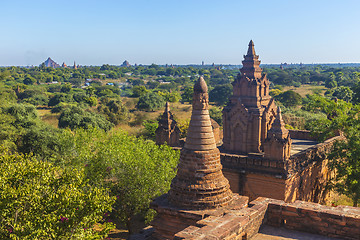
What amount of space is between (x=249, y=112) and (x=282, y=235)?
Answer: 14.1 m

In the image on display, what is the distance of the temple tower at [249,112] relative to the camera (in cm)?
2266

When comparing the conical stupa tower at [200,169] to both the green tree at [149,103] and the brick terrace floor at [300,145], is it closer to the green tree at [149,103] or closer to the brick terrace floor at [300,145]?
the brick terrace floor at [300,145]

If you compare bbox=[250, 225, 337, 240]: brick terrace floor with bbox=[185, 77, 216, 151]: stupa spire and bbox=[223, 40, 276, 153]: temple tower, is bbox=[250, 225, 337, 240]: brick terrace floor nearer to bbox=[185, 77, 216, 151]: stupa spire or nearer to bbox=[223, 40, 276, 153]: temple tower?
bbox=[185, 77, 216, 151]: stupa spire

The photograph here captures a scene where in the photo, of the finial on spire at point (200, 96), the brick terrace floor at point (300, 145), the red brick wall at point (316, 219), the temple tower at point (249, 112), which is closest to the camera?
the red brick wall at point (316, 219)

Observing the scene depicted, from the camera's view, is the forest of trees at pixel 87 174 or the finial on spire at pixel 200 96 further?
the forest of trees at pixel 87 174

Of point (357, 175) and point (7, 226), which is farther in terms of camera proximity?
point (357, 175)

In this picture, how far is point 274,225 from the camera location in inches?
394

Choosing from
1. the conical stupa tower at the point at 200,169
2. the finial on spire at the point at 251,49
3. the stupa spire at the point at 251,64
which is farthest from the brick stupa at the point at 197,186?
the finial on spire at the point at 251,49

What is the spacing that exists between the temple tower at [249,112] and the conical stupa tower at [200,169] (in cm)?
1265

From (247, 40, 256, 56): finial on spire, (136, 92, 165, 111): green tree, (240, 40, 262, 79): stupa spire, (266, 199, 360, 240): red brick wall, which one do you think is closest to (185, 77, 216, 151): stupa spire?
(266, 199, 360, 240): red brick wall

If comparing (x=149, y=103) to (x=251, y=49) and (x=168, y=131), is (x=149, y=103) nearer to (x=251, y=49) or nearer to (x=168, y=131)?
(x=168, y=131)

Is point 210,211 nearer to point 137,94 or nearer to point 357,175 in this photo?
point 357,175

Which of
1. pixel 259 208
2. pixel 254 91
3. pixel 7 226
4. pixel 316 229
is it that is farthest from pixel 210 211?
pixel 254 91

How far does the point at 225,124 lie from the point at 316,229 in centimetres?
1457
